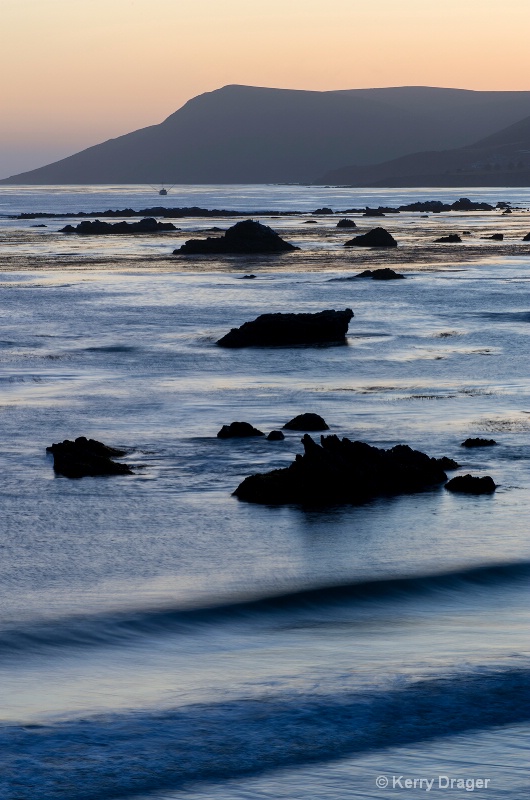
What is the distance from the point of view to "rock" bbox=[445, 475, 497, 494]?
13414 mm

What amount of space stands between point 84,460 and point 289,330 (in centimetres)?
1297

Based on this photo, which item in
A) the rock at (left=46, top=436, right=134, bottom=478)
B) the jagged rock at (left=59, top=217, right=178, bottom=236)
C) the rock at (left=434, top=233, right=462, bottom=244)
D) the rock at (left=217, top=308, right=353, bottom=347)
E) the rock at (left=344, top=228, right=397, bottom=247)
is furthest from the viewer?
the jagged rock at (left=59, top=217, right=178, bottom=236)

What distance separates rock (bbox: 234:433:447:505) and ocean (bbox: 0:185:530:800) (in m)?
0.25

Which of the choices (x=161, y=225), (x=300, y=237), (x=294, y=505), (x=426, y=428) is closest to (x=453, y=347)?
(x=426, y=428)

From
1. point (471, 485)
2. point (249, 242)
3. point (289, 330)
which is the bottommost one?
point (471, 485)

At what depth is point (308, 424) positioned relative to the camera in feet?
55.1

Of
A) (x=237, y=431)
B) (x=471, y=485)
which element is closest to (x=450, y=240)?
(x=237, y=431)

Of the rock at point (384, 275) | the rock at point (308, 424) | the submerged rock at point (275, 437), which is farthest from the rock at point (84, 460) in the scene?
the rock at point (384, 275)

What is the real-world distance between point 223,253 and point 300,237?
12609mm

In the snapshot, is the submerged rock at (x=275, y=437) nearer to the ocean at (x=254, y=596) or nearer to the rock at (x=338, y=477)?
the ocean at (x=254, y=596)

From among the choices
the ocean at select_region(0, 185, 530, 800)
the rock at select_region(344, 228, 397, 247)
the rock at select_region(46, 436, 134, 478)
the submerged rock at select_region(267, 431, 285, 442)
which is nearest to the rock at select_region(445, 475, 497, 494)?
the ocean at select_region(0, 185, 530, 800)

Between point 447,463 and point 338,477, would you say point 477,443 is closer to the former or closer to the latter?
point 447,463

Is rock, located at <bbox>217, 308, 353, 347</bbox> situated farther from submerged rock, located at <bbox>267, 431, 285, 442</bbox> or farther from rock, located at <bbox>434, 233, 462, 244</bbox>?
rock, located at <bbox>434, 233, 462, 244</bbox>

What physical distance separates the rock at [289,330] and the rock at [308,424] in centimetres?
1006
